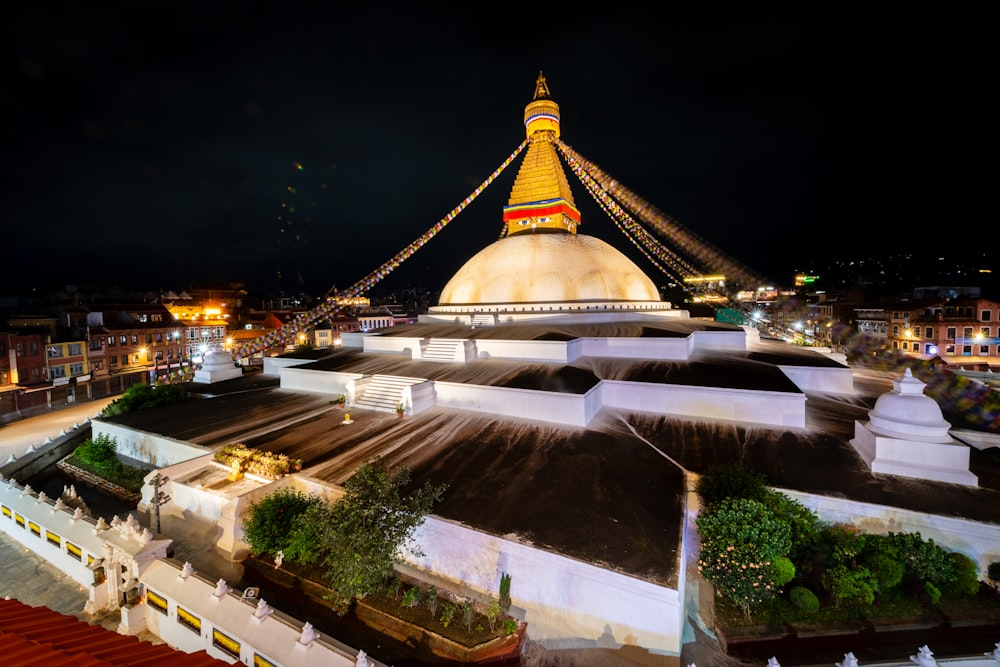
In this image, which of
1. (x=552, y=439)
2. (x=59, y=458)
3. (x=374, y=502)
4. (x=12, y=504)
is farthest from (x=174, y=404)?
(x=552, y=439)

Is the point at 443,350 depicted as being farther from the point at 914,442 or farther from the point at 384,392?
the point at 914,442

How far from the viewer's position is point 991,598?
203 inches

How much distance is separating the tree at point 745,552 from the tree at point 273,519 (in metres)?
5.59

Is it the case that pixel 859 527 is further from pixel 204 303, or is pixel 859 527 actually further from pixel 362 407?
pixel 204 303

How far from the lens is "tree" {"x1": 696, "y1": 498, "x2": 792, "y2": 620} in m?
4.68

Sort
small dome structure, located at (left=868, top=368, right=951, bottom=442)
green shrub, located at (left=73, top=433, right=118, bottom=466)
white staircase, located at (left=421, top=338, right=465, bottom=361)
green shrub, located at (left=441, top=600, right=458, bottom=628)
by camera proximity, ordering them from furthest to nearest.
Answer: white staircase, located at (left=421, top=338, right=465, bottom=361)
green shrub, located at (left=73, top=433, right=118, bottom=466)
small dome structure, located at (left=868, top=368, right=951, bottom=442)
green shrub, located at (left=441, top=600, right=458, bottom=628)

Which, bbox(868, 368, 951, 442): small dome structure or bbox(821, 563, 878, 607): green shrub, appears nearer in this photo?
bbox(821, 563, 878, 607): green shrub

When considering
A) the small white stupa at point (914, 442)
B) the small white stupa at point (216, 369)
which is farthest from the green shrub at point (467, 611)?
the small white stupa at point (216, 369)

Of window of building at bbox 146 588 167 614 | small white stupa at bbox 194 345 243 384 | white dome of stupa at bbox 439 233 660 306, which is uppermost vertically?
white dome of stupa at bbox 439 233 660 306

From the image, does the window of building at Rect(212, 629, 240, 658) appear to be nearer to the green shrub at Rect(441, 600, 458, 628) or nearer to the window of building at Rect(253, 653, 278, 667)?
the window of building at Rect(253, 653, 278, 667)

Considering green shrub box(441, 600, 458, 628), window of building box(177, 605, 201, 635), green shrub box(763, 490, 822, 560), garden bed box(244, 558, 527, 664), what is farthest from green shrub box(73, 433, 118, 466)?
green shrub box(763, 490, 822, 560)

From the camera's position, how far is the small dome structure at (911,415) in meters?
6.31

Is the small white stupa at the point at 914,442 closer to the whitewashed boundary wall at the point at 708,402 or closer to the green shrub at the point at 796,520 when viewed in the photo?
the whitewashed boundary wall at the point at 708,402

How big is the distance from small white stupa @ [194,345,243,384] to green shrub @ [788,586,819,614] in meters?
18.9
